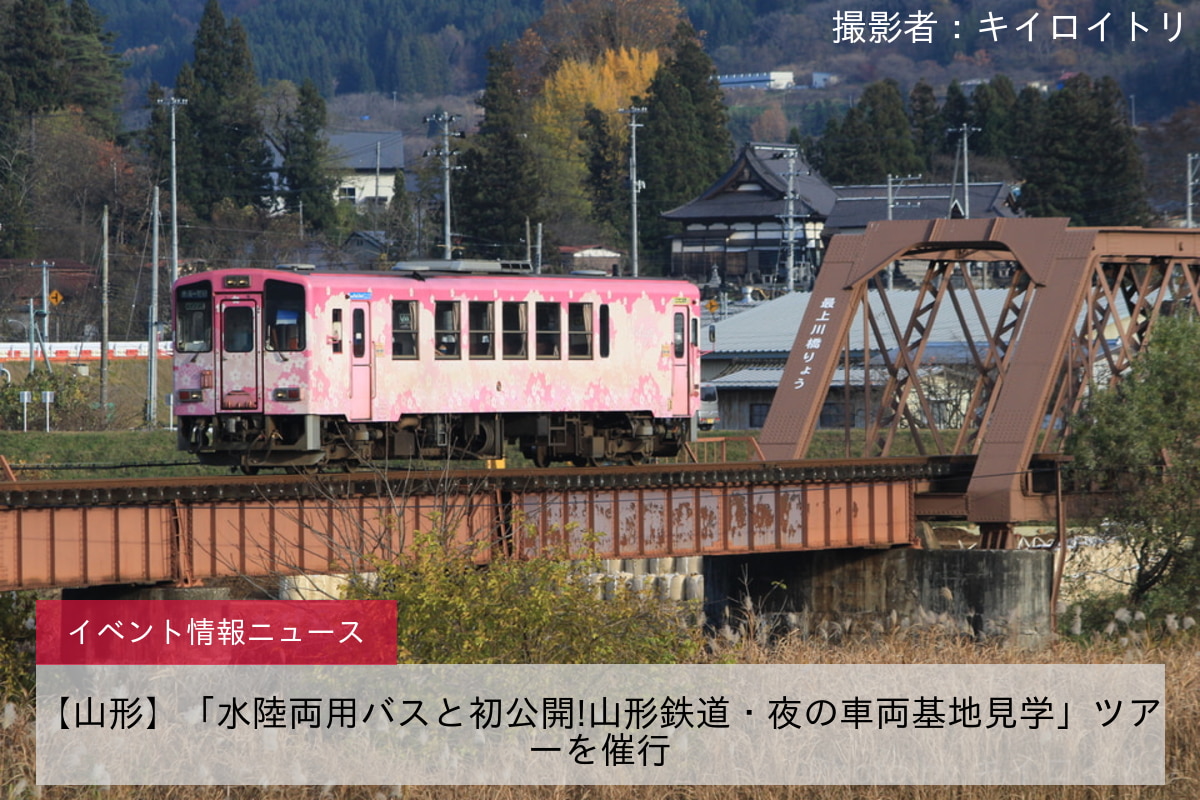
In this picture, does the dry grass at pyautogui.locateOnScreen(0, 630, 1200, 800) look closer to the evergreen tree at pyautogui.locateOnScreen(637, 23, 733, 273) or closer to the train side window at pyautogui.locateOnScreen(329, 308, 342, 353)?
the train side window at pyautogui.locateOnScreen(329, 308, 342, 353)

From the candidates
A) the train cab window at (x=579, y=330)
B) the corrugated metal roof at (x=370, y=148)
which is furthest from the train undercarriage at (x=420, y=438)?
the corrugated metal roof at (x=370, y=148)

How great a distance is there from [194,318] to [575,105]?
121 meters

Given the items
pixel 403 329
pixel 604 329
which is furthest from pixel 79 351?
pixel 403 329

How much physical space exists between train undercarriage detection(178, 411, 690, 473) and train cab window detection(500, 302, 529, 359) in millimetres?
1041

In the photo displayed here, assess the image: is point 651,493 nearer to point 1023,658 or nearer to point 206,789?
point 1023,658

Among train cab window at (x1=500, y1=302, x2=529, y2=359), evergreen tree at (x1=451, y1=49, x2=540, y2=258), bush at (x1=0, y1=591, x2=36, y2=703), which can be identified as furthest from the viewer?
evergreen tree at (x1=451, y1=49, x2=540, y2=258)

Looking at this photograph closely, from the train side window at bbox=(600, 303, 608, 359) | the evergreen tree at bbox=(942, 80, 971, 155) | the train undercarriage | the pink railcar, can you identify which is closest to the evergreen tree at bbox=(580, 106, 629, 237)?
the evergreen tree at bbox=(942, 80, 971, 155)

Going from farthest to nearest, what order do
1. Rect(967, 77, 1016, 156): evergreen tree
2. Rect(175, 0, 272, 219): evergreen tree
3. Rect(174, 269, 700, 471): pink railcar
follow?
Rect(967, 77, 1016, 156): evergreen tree, Rect(175, 0, 272, 219): evergreen tree, Rect(174, 269, 700, 471): pink railcar

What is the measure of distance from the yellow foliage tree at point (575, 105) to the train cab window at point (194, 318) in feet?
266

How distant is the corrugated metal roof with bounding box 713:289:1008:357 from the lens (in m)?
62.0

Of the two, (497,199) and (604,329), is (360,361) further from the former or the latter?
(497,199)

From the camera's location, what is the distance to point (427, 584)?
17.1m

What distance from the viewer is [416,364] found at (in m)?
26.5

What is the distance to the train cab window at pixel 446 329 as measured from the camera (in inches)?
1054
